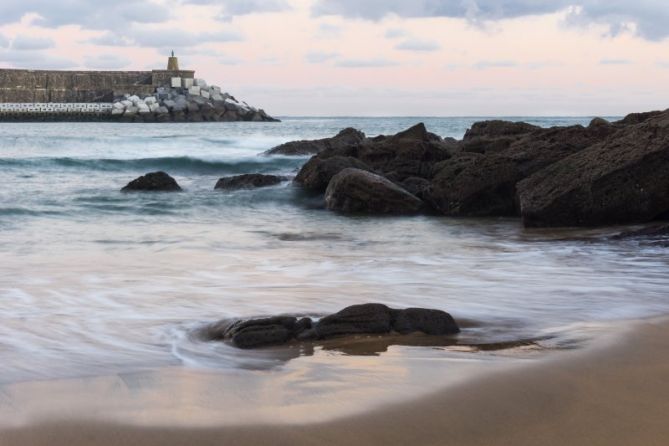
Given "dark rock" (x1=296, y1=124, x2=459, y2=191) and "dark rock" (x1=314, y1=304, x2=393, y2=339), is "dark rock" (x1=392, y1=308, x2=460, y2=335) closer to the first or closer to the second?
"dark rock" (x1=314, y1=304, x2=393, y2=339)

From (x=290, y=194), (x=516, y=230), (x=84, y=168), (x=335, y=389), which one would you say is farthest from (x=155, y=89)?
(x=335, y=389)

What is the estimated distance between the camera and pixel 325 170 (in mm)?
11734

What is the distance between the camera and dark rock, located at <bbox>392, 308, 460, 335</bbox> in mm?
3512

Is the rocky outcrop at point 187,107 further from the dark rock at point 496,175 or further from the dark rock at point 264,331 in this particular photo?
the dark rock at point 264,331

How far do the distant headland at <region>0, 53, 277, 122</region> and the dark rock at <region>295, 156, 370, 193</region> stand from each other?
168ft

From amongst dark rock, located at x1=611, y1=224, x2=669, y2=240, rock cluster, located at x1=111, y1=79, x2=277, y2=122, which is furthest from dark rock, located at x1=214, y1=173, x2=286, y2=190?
rock cluster, located at x1=111, y1=79, x2=277, y2=122

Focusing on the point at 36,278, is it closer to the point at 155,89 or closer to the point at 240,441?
the point at 240,441

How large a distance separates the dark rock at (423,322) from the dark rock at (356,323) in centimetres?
4

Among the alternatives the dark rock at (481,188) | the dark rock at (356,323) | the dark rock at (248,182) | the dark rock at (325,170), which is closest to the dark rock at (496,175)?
the dark rock at (481,188)

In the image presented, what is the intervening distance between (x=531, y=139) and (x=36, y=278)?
6351 millimetres

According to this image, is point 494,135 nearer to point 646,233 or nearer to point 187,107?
point 646,233

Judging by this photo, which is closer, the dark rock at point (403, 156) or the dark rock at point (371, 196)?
the dark rock at point (371, 196)

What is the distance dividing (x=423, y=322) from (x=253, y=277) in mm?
2091

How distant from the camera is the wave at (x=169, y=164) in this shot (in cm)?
1825
